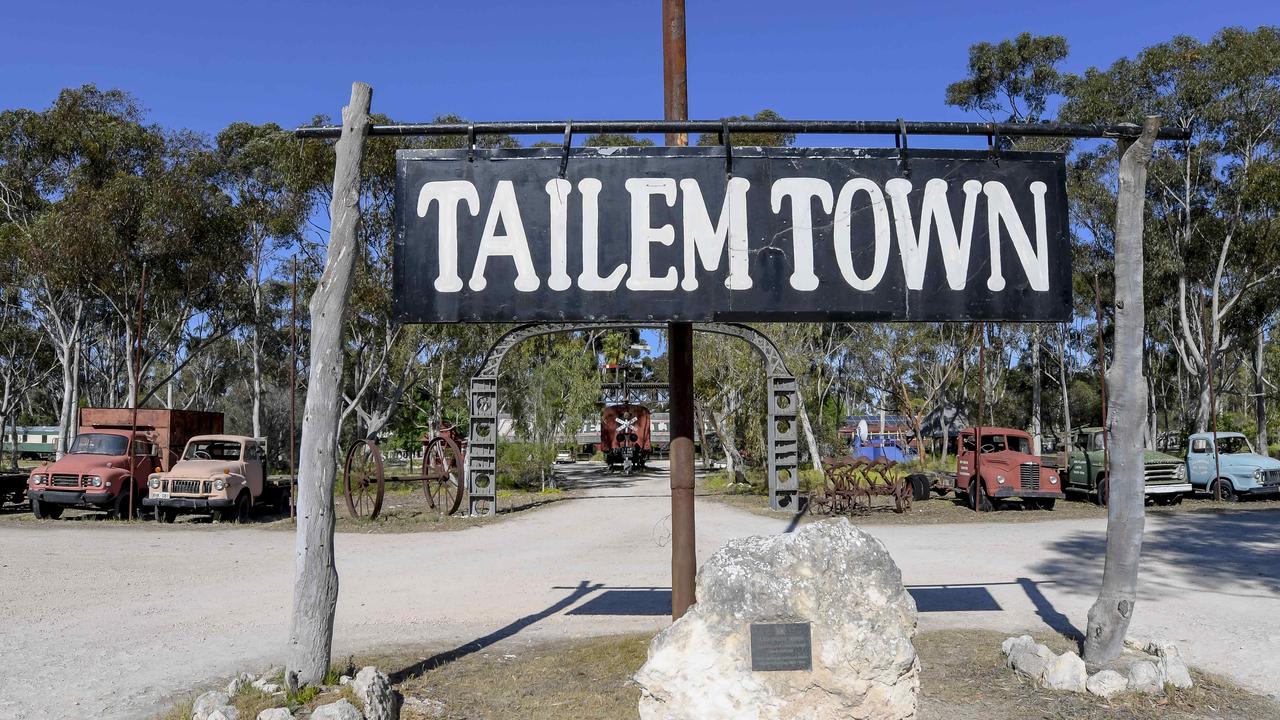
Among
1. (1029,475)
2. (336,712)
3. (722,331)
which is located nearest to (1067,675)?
(336,712)

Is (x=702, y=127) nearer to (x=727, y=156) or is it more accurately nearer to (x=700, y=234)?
(x=727, y=156)

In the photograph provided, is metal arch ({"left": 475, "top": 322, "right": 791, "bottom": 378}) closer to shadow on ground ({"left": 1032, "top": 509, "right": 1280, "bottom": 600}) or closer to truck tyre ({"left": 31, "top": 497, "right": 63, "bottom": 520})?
shadow on ground ({"left": 1032, "top": 509, "right": 1280, "bottom": 600})

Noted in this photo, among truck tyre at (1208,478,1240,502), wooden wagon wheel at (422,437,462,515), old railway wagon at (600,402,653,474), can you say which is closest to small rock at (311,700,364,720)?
wooden wagon wheel at (422,437,462,515)

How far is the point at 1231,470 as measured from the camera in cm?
2105

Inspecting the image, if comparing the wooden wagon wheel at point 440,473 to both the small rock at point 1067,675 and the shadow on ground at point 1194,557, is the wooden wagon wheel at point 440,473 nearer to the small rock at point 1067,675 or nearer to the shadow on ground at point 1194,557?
the shadow on ground at point 1194,557

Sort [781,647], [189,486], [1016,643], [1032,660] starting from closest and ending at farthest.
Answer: [781,647] < [1032,660] < [1016,643] < [189,486]

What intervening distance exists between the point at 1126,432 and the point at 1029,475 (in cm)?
1445

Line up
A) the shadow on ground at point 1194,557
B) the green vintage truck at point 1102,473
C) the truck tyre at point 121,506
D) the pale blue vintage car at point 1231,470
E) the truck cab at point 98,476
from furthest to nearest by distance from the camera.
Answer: the pale blue vintage car at point 1231,470 → the green vintage truck at point 1102,473 → the truck tyre at point 121,506 → the truck cab at point 98,476 → the shadow on ground at point 1194,557

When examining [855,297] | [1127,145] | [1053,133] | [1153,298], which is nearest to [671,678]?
[855,297]

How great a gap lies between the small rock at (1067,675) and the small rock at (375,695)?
4.16m

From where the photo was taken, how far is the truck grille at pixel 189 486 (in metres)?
17.6

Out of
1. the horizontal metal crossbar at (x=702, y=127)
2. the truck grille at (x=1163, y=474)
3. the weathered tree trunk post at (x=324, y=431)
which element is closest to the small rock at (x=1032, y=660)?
the horizontal metal crossbar at (x=702, y=127)

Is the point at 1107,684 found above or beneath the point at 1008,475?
beneath

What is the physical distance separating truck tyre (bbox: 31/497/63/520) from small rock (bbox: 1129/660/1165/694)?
2033 cm
